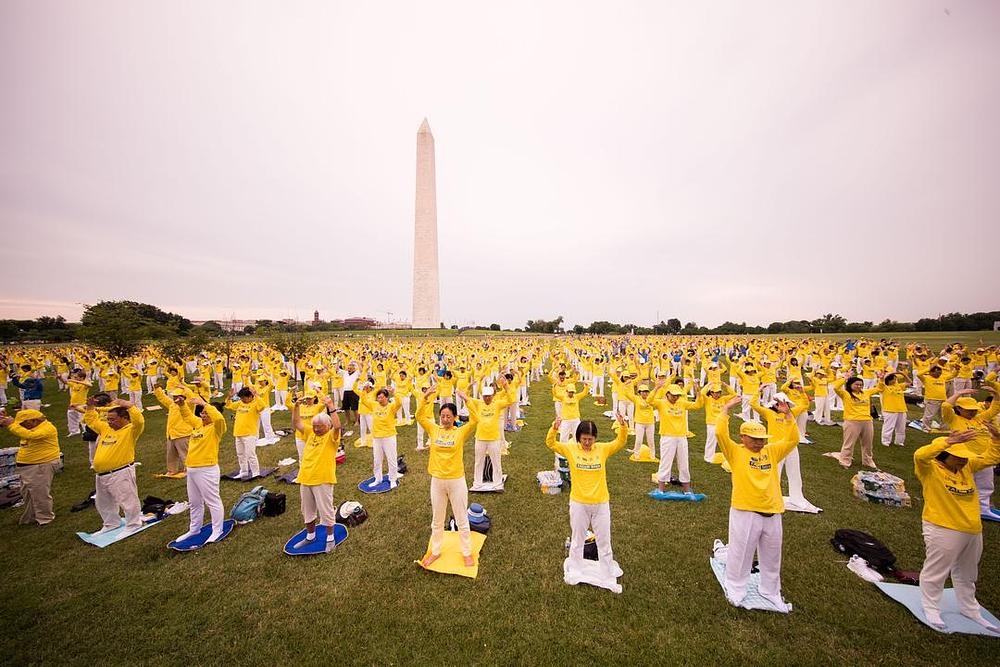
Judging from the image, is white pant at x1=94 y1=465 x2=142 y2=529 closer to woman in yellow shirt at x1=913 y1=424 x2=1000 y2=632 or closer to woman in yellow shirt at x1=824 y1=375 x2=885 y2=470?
woman in yellow shirt at x1=913 y1=424 x2=1000 y2=632

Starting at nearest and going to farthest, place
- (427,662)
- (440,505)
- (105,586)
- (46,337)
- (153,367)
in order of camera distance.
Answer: (427,662) < (105,586) < (440,505) < (153,367) < (46,337)

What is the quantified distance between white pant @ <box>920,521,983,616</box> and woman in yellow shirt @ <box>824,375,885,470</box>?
15.7 ft

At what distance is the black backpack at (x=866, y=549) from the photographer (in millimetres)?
5676

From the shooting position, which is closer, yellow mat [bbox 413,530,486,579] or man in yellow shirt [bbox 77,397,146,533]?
yellow mat [bbox 413,530,486,579]

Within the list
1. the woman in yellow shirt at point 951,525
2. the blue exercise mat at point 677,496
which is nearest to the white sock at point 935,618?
the woman in yellow shirt at point 951,525

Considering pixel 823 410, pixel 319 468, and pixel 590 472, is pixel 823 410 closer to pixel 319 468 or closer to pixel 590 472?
pixel 590 472

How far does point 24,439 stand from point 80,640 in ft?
16.8

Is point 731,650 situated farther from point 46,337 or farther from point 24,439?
point 46,337

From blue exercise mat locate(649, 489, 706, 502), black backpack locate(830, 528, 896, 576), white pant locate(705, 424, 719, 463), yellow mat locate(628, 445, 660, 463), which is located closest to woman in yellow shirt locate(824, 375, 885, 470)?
white pant locate(705, 424, 719, 463)

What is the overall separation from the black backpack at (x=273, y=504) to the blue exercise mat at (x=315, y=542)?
45.1 inches

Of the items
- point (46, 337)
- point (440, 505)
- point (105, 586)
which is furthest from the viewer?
point (46, 337)

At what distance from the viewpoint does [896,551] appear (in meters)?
6.18

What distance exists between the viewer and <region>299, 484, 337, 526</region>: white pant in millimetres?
6457

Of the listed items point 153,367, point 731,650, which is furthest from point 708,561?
point 153,367
